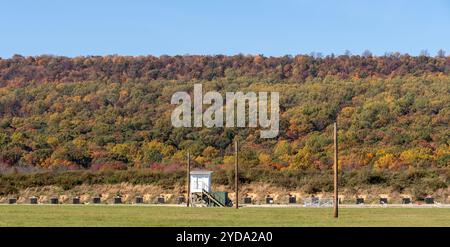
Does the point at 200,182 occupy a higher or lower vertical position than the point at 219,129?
lower

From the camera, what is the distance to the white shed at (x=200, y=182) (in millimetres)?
68250

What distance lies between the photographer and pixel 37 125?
112938mm

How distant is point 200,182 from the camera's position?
68.4 metres

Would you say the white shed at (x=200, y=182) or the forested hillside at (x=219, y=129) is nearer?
the white shed at (x=200, y=182)

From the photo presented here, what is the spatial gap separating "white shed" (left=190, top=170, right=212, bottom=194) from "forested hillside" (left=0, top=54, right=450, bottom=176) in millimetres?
23671

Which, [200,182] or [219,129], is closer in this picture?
[200,182]

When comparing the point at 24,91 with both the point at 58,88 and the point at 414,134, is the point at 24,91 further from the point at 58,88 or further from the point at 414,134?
→ the point at 414,134

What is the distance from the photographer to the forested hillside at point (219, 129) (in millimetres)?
98500

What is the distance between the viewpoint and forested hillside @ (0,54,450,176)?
98500mm

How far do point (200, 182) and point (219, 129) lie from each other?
4084 cm

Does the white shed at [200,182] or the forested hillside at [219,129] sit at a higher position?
the forested hillside at [219,129]

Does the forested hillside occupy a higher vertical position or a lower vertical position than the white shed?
higher

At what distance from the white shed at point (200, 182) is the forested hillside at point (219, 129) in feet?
77.7
